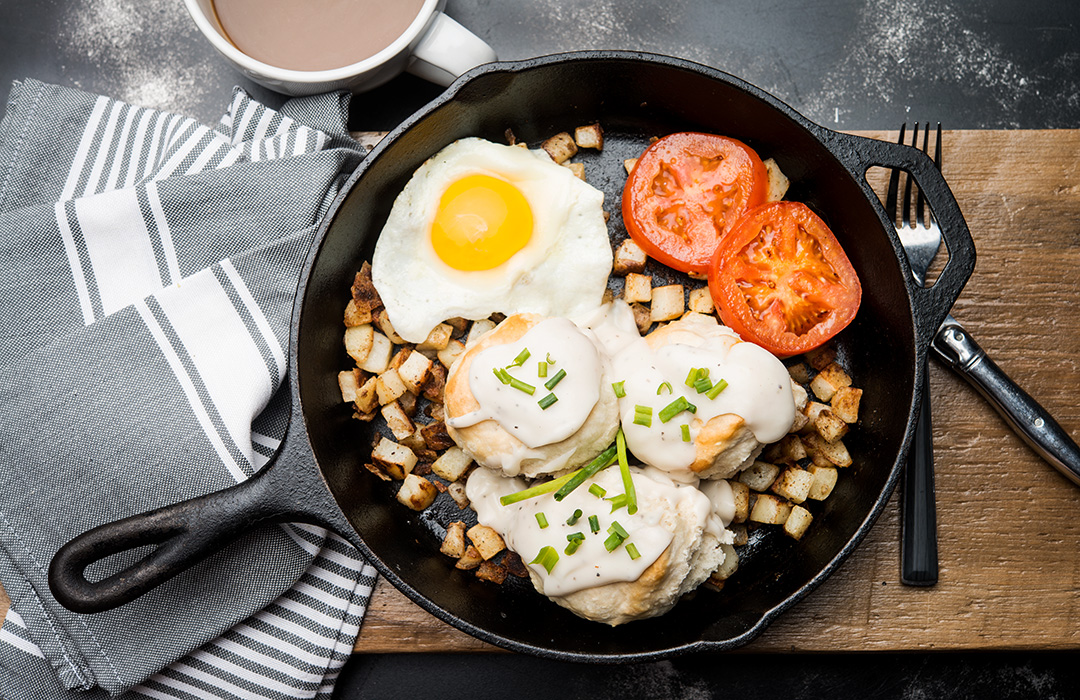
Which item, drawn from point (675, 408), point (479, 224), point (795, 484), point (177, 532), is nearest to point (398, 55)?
point (479, 224)

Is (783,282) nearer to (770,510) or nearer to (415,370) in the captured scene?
(770,510)

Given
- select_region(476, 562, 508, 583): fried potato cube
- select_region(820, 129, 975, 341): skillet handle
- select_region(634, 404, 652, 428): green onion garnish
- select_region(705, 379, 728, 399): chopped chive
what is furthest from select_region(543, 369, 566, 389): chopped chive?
select_region(820, 129, 975, 341): skillet handle

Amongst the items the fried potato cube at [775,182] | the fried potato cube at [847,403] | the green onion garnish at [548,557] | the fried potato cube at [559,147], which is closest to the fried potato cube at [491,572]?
the green onion garnish at [548,557]

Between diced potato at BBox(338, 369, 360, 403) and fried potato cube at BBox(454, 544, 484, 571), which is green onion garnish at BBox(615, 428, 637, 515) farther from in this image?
diced potato at BBox(338, 369, 360, 403)

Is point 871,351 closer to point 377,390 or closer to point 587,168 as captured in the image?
point 587,168

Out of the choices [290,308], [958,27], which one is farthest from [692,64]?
[290,308]

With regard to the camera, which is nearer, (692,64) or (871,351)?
(692,64)

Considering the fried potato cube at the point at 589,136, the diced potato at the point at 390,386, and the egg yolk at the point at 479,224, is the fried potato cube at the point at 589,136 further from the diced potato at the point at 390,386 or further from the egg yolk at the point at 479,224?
the diced potato at the point at 390,386
